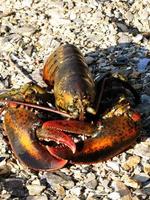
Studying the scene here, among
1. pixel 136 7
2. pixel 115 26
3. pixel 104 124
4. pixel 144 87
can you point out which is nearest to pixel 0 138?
pixel 104 124

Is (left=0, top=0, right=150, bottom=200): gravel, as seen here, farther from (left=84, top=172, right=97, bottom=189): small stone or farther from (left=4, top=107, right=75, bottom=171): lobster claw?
(left=4, top=107, right=75, bottom=171): lobster claw

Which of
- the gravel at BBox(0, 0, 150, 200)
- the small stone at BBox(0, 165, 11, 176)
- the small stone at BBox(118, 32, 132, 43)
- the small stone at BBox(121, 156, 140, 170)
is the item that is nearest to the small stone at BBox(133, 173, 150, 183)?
the gravel at BBox(0, 0, 150, 200)

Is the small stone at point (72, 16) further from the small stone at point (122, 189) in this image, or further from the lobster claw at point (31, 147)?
the small stone at point (122, 189)

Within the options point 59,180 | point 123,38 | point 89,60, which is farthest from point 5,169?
point 123,38

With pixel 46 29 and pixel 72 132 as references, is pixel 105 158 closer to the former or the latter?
pixel 72 132

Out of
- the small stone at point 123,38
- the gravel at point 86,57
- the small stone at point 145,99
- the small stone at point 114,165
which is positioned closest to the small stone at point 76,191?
the gravel at point 86,57

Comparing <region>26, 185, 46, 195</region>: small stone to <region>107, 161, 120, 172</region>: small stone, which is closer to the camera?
<region>26, 185, 46, 195</region>: small stone
